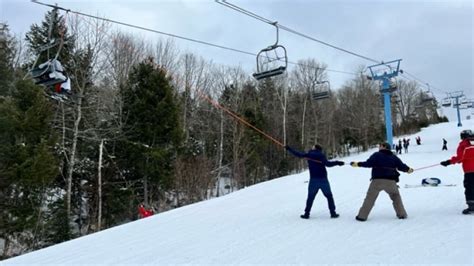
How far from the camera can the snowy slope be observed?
5664 mm

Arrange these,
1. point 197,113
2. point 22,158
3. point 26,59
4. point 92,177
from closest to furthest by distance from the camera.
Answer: point 22,158
point 92,177
point 26,59
point 197,113

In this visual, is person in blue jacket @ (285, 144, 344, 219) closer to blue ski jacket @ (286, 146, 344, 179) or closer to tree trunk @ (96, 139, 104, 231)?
blue ski jacket @ (286, 146, 344, 179)

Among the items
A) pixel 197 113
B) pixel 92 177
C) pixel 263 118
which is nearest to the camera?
pixel 92 177

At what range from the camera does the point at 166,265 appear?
577 centimetres

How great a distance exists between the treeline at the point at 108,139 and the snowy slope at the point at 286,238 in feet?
16.2

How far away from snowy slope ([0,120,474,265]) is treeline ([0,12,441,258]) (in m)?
4.93

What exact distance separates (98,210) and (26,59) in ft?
42.9

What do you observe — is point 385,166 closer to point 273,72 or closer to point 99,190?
point 273,72

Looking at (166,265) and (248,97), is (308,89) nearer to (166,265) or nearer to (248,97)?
(248,97)

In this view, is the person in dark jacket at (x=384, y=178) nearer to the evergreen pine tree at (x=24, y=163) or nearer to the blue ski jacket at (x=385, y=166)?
the blue ski jacket at (x=385, y=166)

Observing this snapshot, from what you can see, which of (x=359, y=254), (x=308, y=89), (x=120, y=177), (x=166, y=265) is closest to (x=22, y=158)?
(x=120, y=177)

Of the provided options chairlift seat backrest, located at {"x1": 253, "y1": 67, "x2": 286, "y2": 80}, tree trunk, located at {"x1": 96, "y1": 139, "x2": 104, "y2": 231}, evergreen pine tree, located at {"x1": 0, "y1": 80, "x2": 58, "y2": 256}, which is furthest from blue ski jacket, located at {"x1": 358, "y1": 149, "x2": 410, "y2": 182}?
tree trunk, located at {"x1": 96, "y1": 139, "x2": 104, "y2": 231}

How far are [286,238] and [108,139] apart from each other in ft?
66.1

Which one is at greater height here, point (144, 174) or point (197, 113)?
point (197, 113)
